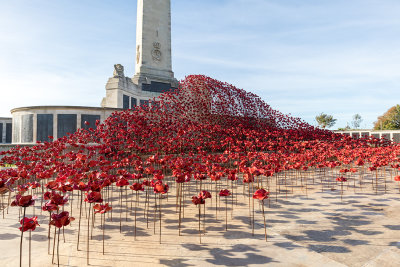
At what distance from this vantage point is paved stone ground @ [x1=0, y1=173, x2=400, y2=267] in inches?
136

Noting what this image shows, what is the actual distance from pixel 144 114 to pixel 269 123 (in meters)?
11.1

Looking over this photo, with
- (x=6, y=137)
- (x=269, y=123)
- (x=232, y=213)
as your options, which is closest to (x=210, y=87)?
(x=269, y=123)

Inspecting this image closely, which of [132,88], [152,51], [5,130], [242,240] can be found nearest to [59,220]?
[242,240]

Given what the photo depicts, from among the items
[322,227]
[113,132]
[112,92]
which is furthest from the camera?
[112,92]

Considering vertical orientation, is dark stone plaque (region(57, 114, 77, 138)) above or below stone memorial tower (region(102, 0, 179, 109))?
below

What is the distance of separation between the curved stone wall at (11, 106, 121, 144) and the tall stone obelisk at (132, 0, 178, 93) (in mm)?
12614

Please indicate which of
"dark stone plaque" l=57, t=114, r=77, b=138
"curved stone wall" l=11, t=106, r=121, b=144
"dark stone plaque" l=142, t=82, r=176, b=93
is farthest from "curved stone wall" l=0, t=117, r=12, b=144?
"dark stone plaque" l=57, t=114, r=77, b=138

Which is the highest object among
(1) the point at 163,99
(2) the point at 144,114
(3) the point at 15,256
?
(1) the point at 163,99

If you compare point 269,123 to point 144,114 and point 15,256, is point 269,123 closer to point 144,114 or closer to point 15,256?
point 144,114

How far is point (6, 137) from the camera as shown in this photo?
28422mm

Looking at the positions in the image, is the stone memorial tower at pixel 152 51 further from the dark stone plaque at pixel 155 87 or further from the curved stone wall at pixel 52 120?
the curved stone wall at pixel 52 120

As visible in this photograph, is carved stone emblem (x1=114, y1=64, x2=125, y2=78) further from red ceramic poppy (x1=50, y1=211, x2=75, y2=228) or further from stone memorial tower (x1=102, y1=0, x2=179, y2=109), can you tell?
red ceramic poppy (x1=50, y1=211, x2=75, y2=228)

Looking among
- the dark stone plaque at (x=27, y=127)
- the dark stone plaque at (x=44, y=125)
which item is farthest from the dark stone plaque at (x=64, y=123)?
the dark stone plaque at (x=27, y=127)

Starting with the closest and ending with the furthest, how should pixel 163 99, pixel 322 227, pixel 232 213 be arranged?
pixel 322 227 < pixel 232 213 < pixel 163 99
